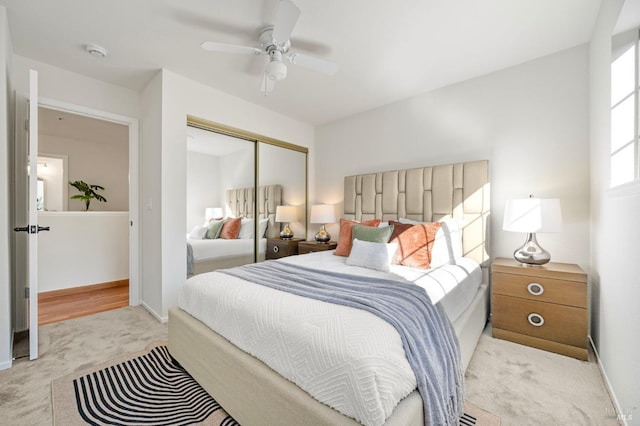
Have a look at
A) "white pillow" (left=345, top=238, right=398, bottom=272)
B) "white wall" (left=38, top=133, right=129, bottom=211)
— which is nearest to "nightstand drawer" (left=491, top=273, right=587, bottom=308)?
"white pillow" (left=345, top=238, right=398, bottom=272)

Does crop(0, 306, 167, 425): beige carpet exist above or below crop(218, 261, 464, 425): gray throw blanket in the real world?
below

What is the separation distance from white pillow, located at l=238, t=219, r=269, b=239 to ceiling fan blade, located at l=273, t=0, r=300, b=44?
231cm

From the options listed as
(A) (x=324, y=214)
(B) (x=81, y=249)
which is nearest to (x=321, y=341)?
(A) (x=324, y=214)

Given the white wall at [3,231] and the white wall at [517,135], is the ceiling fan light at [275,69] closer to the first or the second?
the white wall at [3,231]

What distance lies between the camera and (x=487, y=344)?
227 cm

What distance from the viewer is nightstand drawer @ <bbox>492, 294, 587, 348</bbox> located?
6.68 ft

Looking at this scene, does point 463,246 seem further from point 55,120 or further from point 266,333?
point 55,120

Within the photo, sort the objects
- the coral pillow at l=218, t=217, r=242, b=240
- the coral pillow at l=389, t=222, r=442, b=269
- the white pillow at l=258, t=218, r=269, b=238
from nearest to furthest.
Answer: the coral pillow at l=389, t=222, r=442, b=269 < the coral pillow at l=218, t=217, r=242, b=240 < the white pillow at l=258, t=218, r=269, b=238

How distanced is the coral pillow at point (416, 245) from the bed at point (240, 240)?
1918mm

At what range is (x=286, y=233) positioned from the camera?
13.2 ft

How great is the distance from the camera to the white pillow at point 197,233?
3.05m

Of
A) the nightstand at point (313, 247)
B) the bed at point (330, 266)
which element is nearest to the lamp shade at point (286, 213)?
the nightstand at point (313, 247)

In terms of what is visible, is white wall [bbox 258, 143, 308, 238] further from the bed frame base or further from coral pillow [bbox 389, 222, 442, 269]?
the bed frame base

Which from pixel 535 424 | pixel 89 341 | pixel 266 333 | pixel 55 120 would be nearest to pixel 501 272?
pixel 535 424
